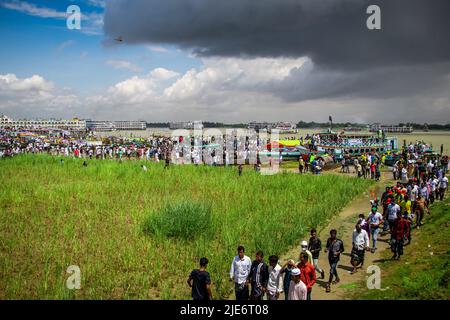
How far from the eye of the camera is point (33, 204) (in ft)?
59.9

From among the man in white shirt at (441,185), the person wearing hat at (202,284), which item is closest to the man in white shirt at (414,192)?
the man in white shirt at (441,185)

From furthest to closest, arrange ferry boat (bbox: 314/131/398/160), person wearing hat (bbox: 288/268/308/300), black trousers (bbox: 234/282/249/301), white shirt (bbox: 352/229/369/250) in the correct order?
ferry boat (bbox: 314/131/398/160) < white shirt (bbox: 352/229/369/250) < black trousers (bbox: 234/282/249/301) < person wearing hat (bbox: 288/268/308/300)

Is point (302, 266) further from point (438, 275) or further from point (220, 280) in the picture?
point (438, 275)

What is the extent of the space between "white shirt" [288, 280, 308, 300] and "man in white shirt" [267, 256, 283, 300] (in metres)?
0.36

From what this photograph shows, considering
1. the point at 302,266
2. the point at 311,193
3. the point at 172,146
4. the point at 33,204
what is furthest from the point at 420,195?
the point at 172,146

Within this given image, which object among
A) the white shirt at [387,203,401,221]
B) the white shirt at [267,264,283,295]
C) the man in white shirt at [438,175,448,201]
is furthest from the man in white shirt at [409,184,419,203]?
the white shirt at [267,264,283,295]

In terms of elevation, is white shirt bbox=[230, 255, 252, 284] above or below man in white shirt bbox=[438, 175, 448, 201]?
below

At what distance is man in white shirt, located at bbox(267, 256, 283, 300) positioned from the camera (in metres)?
7.61

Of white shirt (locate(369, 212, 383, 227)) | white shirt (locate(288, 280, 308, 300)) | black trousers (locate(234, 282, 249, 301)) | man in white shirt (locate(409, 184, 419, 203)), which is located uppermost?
man in white shirt (locate(409, 184, 419, 203))

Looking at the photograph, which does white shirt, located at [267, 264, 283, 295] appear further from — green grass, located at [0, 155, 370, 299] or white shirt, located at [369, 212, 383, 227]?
white shirt, located at [369, 212, 383, 227]

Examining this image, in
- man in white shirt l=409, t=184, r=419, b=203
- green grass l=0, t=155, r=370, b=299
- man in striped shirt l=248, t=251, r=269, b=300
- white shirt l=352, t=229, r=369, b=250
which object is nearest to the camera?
man in striped shirt l=248, t=251, r=269, b=300

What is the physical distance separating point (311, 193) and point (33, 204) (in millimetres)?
15513

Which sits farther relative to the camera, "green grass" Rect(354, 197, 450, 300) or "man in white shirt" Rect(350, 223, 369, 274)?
"man in white shirt" Rect(350, 223, 369, 274)

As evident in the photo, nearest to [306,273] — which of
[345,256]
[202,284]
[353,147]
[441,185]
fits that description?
[202,284]
